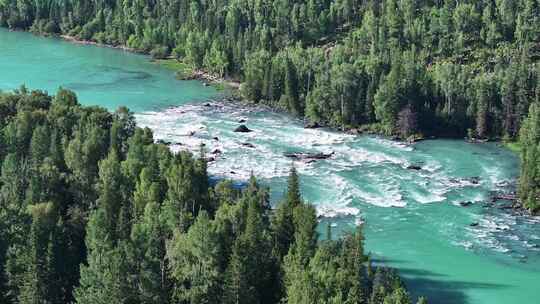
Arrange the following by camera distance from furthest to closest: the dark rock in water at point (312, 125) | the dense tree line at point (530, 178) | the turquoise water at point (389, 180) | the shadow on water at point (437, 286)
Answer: the dark rock in water at point (312, 125) → the dense tree line at point (530, 178) → the turquoise water at point (389, 180) → the shadow on water at point (437, 286)

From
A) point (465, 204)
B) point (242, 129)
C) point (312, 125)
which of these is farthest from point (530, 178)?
point (242, 129)

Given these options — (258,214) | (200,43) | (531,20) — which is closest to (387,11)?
(531,20)

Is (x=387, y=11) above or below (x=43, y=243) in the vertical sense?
above

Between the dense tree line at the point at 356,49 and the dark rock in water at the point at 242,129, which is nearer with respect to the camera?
the dark rock in water at the point at 242,129

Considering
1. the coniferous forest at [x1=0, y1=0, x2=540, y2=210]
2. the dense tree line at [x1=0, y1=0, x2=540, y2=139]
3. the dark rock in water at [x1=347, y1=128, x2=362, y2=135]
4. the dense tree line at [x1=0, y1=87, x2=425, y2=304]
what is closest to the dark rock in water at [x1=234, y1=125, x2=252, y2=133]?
the coniferous forest at [x1=0, y1=0, x2=540, y2=210]

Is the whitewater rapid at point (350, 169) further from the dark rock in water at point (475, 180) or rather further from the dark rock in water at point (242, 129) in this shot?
the dark rock in water at point (242, 129)

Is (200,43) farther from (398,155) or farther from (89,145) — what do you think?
(89,145)

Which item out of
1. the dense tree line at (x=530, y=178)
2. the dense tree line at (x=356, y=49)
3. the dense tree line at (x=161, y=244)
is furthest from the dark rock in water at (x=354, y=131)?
the dense tree line at (x=161, y=244)
